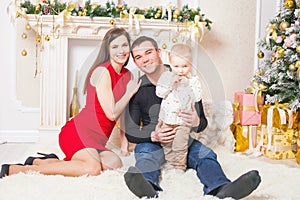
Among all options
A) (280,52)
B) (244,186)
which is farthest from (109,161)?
(280,52)

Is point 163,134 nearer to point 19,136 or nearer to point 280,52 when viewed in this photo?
point 280,52

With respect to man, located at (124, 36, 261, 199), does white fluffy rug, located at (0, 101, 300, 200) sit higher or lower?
lower

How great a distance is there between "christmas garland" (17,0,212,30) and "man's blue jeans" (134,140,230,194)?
116cm

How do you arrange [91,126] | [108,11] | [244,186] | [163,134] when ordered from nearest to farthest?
[244,186]
[163,134]
[91,126]
[108,11]

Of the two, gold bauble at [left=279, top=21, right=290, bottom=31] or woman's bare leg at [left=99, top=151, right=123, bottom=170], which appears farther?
gold bauble at [left=279, top=21, right=290, bottom=31]

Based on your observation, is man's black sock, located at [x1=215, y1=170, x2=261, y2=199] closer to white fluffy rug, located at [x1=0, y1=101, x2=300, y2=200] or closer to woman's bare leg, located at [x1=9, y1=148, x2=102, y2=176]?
white fluffy rug, located at [x1=0, y1=101, x2=300, y2=200]

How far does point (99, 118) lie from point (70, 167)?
0.29 m

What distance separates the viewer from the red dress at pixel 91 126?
2090mm

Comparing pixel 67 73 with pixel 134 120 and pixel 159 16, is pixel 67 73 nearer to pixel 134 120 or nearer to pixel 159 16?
pixel 159 16

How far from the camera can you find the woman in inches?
78.7

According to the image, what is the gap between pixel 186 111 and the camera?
6.32 feet

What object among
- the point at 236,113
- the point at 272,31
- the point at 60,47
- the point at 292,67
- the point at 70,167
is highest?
the point at 272,31

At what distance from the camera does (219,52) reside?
10.6 ft

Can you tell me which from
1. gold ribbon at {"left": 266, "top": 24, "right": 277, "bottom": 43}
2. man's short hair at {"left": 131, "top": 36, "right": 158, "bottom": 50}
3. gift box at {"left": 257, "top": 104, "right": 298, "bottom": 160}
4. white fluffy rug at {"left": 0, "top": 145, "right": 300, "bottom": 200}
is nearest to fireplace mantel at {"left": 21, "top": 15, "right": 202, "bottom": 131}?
gold ribbon at {"left": 266, "top": 24, "right": 277, "bottom": 43}
